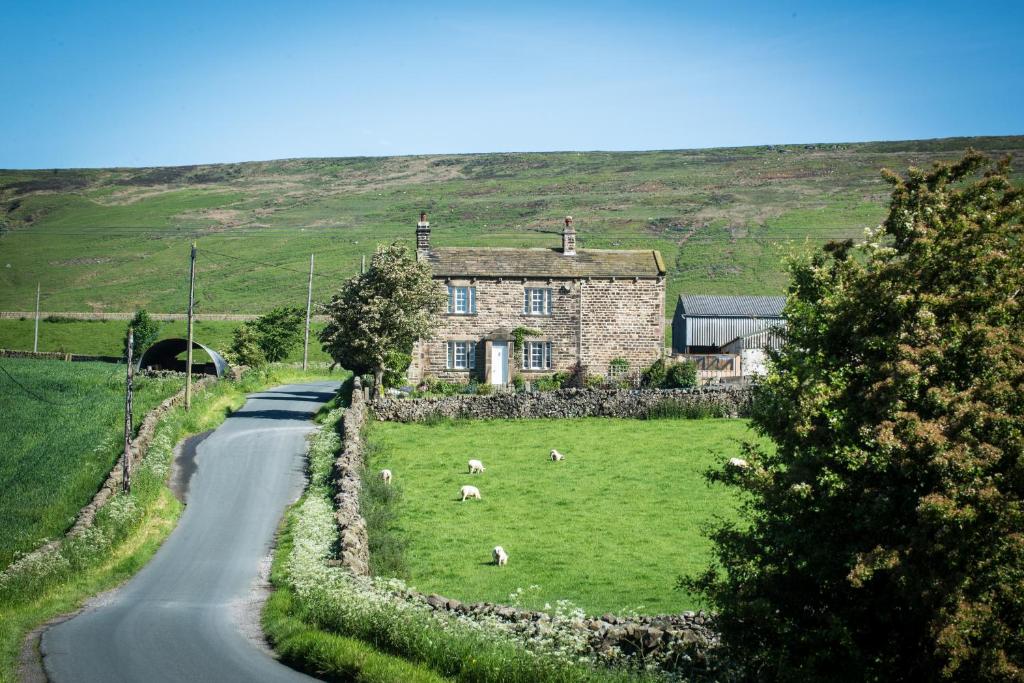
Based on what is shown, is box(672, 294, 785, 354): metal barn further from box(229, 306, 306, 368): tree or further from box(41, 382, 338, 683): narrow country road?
box(41, 382, 338, 683): narrow country road

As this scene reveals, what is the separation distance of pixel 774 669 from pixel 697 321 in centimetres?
5677

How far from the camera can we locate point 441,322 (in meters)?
52.4

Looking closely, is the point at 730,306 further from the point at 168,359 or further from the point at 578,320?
the point at 168,359

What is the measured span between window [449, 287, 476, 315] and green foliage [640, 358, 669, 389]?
9.91 m

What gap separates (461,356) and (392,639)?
37956mm

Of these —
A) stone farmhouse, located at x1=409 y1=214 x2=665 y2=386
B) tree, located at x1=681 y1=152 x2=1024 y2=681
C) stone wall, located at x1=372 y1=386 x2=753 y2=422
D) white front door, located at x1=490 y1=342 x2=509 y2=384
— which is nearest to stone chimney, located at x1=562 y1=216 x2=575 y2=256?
stone farmhouse, located at x1=409 y1=214 x2=665 y2=386

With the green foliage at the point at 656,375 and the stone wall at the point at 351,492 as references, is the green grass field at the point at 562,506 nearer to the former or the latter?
the stone wall at the point at 351,492

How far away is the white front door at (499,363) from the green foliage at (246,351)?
21612mm

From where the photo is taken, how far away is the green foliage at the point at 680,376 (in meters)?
52.8

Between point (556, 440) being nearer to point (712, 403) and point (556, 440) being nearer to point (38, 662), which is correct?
point (712, 403)

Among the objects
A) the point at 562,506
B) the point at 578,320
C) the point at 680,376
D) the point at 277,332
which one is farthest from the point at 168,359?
the point at 562,506

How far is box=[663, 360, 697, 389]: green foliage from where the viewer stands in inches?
2080

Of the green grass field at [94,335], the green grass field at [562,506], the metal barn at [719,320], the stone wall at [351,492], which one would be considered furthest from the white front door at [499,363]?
the green grass field at [94,335]

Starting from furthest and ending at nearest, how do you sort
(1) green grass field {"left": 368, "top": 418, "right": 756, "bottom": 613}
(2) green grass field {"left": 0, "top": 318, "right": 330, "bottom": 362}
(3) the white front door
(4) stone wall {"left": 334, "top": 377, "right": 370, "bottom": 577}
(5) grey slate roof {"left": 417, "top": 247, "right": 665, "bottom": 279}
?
(2) green grass field {"left": 0, "top": 318, "right": 330, "bottom": 362} → (5) grey slate roof {"left": 417, "top": 247, "right": 665, "bottom": 279} → (3) the white front door → (4) stone wall {"left": 334, "top": 377, "right": 370, "bottom": 577} → (1) green grass field {"left": 368, "top": 418, "right": 756, "bottom": 613}
